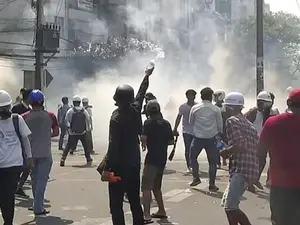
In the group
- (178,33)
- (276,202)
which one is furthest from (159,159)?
(178,33)

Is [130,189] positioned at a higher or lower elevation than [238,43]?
lower

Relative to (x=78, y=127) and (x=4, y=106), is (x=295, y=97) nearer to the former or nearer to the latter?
(x=4, y=106)

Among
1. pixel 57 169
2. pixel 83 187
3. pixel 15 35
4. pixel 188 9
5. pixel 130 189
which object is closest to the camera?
pixel 130 189

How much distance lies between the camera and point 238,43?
60.9 meters

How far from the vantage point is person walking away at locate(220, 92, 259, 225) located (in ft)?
19.7

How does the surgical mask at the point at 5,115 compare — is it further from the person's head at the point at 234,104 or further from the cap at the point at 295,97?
the cap at the point at 295,97

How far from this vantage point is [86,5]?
45.5 metres

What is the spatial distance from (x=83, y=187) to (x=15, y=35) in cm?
2940

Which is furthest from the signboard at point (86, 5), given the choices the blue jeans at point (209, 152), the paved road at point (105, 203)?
the blue jeans at point (209, 152)

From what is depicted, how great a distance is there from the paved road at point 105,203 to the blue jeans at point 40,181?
18 cm

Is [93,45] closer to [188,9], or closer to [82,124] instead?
[188,9]

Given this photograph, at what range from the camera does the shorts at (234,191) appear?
236 inches

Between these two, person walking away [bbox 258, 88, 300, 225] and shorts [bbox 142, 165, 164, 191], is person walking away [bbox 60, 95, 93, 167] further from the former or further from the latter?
person walking away [bbox 258, 88, 300, 225]

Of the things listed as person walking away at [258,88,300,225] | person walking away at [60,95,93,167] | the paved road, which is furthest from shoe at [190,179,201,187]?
person walking away at [258,88,300,225]
